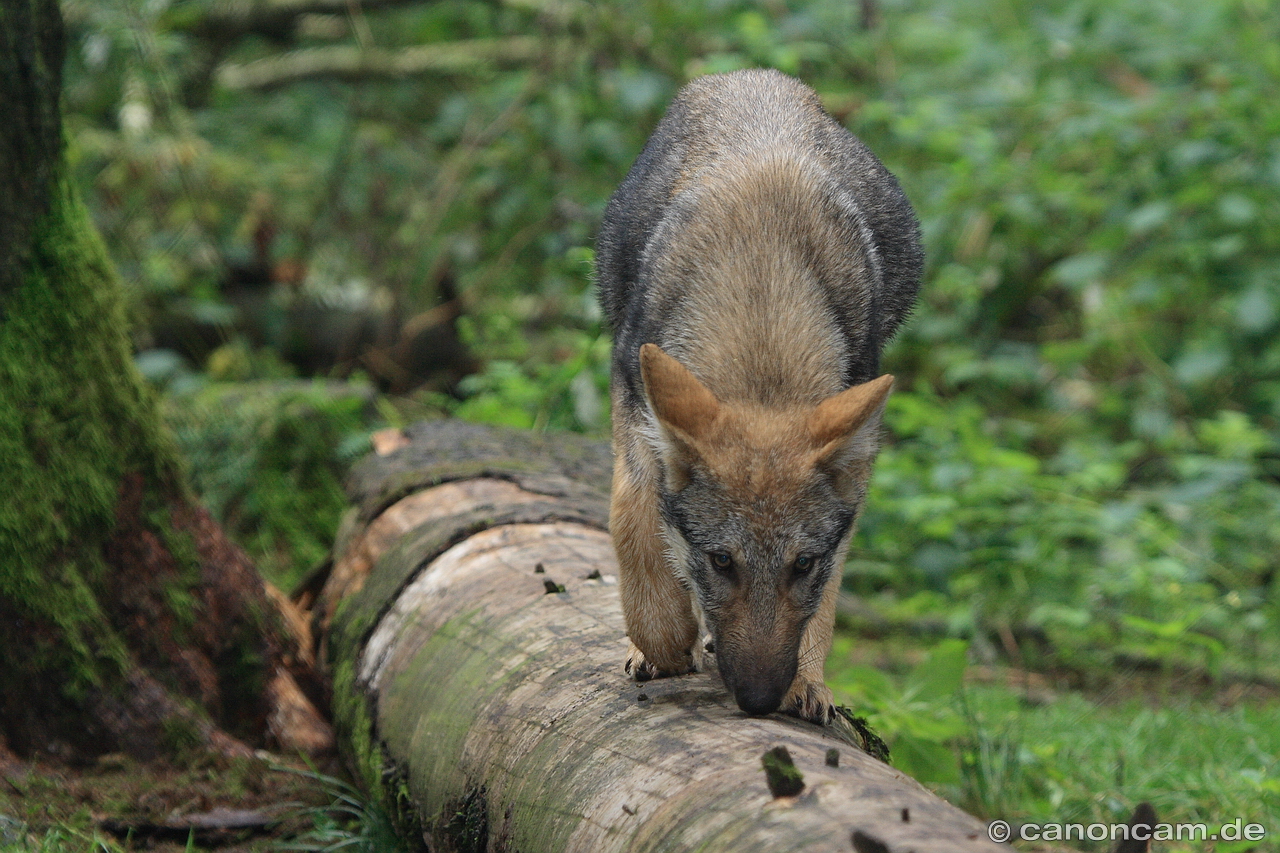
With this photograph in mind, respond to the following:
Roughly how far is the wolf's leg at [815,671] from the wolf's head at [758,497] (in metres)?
0.18

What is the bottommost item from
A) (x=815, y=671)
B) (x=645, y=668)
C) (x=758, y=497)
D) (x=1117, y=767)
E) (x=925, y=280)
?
(x=1117, y=767)

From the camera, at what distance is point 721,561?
3.43 m

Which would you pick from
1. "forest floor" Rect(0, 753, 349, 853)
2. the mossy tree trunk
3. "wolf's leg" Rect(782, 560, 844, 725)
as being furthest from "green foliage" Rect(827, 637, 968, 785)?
the mossy tree trunk

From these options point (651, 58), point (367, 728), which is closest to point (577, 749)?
point (367, 728)

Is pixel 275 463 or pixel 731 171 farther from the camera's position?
pixel 275 463

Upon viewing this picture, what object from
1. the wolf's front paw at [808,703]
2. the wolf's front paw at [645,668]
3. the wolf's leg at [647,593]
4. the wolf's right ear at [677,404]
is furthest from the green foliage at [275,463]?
the wolf's front paw at [808,703]

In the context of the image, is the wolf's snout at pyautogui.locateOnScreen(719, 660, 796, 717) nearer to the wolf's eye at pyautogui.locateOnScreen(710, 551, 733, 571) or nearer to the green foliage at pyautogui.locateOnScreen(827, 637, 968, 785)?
the wolf's eye at pyautogui.locateOnScreen(710, 551, 733, 571)

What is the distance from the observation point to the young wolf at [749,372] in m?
3.37

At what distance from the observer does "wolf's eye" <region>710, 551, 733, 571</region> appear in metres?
3.41

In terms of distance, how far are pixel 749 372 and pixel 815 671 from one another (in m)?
1.05

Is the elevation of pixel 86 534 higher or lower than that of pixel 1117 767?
higher

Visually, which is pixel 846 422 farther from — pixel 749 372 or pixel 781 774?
Answer: pixel 781 774

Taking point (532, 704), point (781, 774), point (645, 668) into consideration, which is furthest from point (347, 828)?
point (781, 774)

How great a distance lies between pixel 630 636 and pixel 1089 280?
726 cm
